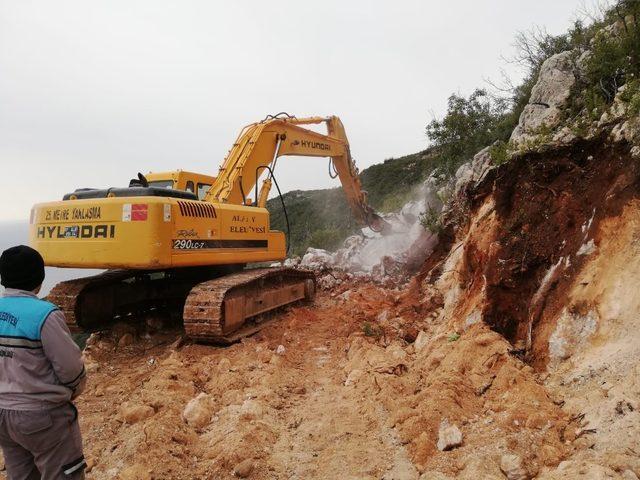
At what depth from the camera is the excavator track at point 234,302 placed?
6.22 m

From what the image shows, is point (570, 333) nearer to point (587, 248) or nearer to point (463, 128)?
point (587, 248)

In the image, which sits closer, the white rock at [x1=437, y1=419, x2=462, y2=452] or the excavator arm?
the white rock at [x1=437, y1=419, x2=462, y2=452]

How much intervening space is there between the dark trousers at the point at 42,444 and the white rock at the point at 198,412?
1.41 metres

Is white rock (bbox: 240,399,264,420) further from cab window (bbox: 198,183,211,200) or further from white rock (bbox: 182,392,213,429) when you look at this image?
cab window (bbox: 198,183,211,200)

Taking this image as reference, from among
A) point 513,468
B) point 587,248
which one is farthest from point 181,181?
point 513,468

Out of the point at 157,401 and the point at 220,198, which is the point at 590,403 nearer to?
the point at 157,401

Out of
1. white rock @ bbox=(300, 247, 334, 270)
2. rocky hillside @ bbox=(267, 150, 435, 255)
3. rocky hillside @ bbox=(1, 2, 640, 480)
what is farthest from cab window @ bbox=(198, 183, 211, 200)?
rocky hillside @ bbox=(267, 150, 435, 255)

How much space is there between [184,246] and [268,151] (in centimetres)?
331

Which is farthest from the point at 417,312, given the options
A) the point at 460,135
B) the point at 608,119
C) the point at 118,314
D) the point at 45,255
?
the point at 460,135

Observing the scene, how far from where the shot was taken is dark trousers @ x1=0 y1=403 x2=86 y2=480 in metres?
2.56

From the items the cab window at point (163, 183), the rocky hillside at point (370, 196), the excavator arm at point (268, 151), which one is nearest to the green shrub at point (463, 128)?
the excavator arm at point (268, 151)

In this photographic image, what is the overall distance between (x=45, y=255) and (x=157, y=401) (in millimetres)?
3357

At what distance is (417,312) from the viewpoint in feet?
22.5

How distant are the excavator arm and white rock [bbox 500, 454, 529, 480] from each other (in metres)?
6.01
